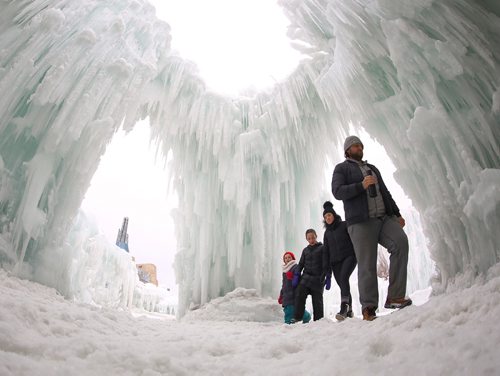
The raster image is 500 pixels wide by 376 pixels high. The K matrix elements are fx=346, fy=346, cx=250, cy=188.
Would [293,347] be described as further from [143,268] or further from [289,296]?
[143,268]

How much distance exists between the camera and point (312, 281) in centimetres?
513

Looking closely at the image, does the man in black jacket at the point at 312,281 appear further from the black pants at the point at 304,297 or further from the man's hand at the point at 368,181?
the man's hand at the point at 368,181

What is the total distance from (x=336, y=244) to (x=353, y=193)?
1.35m

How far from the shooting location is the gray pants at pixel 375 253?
307 cm

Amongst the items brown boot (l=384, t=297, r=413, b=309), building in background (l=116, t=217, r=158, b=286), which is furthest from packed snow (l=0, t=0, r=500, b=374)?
building in background (l=116, t=217, r=158, b=286)

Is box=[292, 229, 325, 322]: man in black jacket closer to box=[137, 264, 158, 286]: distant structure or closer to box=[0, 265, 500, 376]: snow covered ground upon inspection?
box=[0, 265, 500, 376]: snow covered ground

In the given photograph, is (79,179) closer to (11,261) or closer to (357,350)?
(11,261)

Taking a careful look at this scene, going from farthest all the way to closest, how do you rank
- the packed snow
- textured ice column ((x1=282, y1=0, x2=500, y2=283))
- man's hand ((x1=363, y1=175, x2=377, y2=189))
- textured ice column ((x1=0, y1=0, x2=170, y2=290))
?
textured ice column ((x1=0, y1=0, x2=170, y2=290)), man's hand ((x1=363, y1=175, x2=377, y2=189)), textured ice column ((x1=282, y1=0, x2=500, y2=283)), the packed snow

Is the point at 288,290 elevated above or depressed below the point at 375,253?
above

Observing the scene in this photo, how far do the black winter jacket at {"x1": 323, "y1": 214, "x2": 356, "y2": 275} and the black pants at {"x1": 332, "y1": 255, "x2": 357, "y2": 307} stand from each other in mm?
60

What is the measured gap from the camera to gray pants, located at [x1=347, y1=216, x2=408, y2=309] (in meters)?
3.07

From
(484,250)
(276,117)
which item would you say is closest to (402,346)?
(484,250)

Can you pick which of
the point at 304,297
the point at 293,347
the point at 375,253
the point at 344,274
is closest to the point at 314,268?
the point at 304,297

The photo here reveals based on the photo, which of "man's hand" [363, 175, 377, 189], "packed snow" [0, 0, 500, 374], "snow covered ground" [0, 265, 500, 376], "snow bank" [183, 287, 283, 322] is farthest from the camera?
"snow bank" [183, 287, 283, 322]
